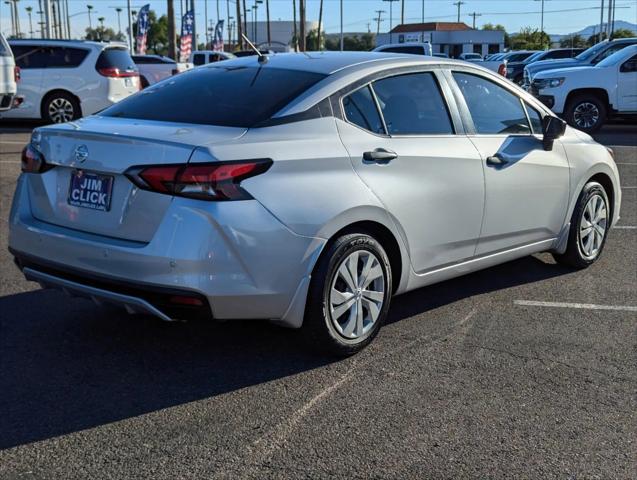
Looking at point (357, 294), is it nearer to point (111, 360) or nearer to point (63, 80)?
point (111, 360)

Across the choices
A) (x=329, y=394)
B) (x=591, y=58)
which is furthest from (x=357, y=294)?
(x=591, y=58)

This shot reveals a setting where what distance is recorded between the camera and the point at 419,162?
4766 mm

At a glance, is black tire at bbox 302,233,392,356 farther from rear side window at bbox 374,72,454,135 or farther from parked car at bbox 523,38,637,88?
parked car at bbox 523,38,637,88

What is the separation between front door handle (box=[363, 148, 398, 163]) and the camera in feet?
14.7

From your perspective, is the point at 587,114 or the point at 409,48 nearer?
the point at 587,114

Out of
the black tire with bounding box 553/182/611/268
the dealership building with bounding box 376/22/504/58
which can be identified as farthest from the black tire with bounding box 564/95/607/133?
the dealership building with bounding box 376/22/504/58

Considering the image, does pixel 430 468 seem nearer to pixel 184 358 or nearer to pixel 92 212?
pixel 184 358

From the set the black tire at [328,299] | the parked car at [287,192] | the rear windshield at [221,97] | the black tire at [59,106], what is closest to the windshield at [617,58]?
the black tire at [59,106]

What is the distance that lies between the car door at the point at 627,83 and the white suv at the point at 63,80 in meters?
10.3

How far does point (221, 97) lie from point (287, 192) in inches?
37.6

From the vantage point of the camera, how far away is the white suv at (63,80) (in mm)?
16938

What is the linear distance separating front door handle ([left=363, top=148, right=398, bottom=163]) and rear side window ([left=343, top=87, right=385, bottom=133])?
0.16 meters

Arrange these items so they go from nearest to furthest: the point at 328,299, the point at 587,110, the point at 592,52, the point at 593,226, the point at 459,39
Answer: the point at 328,299 < the point at 593,226 < the point at 587,110 < the point at 592,52 < the point at 459,39

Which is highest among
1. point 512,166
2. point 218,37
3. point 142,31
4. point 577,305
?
point 142,31
